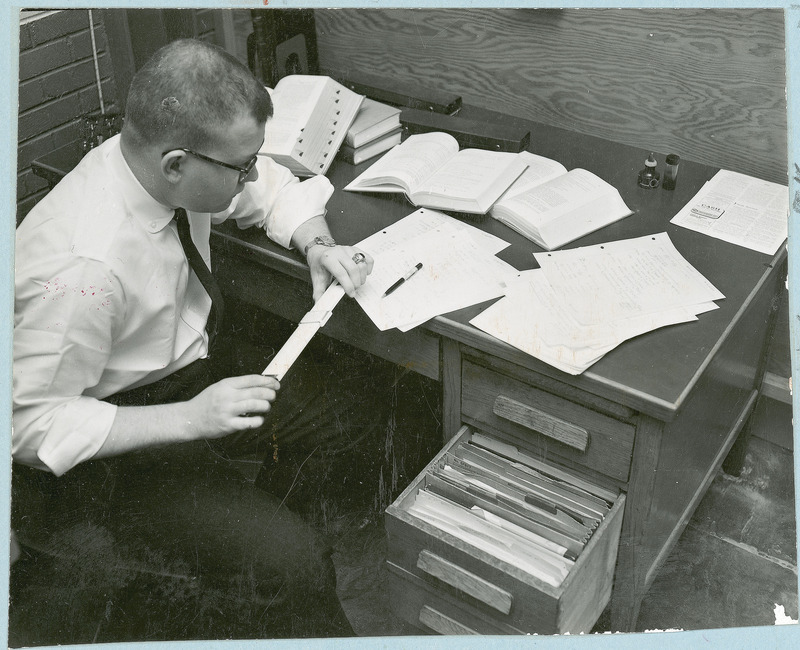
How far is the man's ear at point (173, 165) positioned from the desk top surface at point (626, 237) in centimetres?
31

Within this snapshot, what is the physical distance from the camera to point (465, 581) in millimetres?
1226

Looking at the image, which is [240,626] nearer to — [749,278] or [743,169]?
[749,278]

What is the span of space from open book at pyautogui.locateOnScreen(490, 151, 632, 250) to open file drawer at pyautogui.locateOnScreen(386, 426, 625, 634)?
449 mm

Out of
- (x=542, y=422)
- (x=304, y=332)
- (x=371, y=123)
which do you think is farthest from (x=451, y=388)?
(x=371, y=123)

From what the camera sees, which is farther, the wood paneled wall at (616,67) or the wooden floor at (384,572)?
the wood paneled wall at (616,67)

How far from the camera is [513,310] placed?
1.33 metres

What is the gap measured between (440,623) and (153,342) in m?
0.71

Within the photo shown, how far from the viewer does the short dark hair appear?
3.92ft

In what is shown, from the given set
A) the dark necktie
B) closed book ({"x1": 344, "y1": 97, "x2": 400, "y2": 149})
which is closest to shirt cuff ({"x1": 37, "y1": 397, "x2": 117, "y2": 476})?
the dark necktie

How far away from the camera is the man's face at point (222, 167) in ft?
4.06

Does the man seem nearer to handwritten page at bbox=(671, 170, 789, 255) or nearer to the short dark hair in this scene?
the short dark hair

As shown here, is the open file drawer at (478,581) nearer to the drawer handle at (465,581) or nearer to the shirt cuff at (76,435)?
the drawer handle at (465,581)

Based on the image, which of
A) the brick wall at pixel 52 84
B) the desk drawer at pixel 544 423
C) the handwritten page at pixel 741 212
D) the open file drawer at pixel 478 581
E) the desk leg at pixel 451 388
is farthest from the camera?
the brick wall at pixel 52 84

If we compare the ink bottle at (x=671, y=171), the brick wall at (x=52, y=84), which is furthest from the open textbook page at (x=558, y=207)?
the brick wall at (x=52, y=84)
